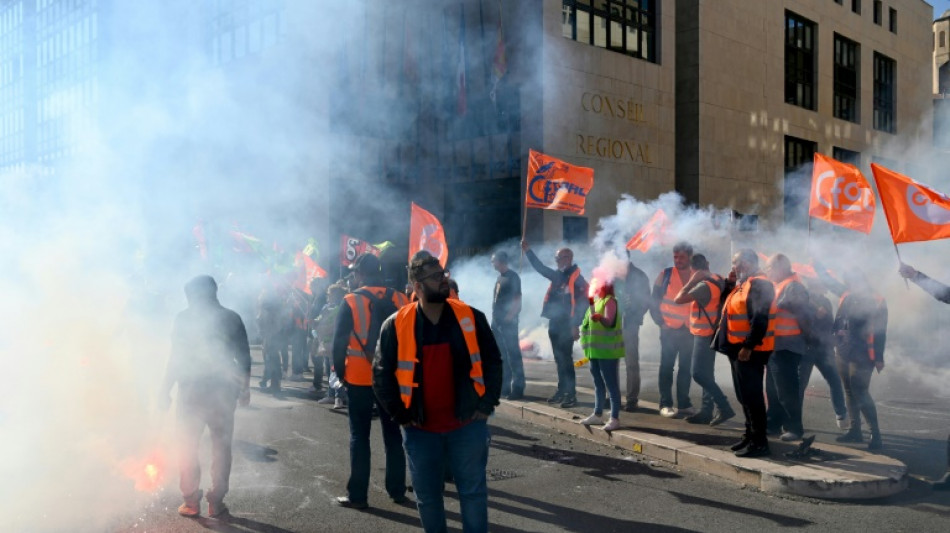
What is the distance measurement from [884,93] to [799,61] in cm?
748

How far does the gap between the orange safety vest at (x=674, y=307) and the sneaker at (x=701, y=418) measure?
32.0 inches

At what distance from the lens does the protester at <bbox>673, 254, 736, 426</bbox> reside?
6297 millimetres

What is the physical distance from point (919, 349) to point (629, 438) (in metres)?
9.70

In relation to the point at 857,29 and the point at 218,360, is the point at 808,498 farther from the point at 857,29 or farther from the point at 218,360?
the point at 857,29

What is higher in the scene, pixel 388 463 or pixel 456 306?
pixel 456 306

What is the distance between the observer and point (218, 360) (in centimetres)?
464

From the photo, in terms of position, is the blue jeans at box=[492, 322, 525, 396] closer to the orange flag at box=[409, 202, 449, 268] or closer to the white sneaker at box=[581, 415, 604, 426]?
the orange flag at box=[409, 202, 449, 268]

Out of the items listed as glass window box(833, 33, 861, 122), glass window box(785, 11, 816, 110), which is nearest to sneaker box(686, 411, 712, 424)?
glass window box(785, 11, 816, 110)

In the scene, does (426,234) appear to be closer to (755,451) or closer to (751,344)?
(751,344)

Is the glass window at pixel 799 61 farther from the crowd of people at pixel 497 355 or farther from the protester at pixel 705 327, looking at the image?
the protester at pixel 705 327

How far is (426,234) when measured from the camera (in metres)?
9.19

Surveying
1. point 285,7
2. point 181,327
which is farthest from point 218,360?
point 285,7

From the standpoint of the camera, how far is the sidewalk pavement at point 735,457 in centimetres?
491

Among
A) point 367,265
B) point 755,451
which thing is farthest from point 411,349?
point 755,451
